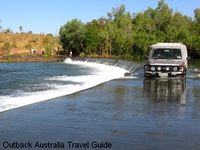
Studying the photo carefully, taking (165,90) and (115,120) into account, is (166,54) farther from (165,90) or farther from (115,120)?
(115,120)

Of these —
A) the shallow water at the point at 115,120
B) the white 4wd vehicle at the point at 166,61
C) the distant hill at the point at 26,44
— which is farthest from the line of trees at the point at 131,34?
the shallow water at the point at 115,120

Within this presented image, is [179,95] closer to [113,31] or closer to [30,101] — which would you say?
[30,101]

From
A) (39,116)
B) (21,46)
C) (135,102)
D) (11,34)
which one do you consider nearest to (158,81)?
(135,102)

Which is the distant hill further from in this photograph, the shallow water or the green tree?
the shallow water

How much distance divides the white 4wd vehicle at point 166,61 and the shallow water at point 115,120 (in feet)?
26.5

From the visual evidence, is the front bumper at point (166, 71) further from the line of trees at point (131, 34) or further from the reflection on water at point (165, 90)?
the line of trees at point (131, 34)

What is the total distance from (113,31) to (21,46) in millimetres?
28933

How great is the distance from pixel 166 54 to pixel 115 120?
16.8 m

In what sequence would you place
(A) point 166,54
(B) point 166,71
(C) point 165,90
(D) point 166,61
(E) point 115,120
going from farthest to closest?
(A) point 166,54, (D) point 166,61, (B) point 166,71, (C) point 165,90, (E) point 115,120

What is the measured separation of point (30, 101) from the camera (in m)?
16.8

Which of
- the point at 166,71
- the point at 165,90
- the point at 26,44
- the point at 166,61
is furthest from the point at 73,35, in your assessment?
the point at 165,90

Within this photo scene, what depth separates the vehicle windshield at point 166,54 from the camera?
2889 cm

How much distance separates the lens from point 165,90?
20969mm

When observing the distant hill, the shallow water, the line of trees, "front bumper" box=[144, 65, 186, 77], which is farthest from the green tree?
the shallow water
